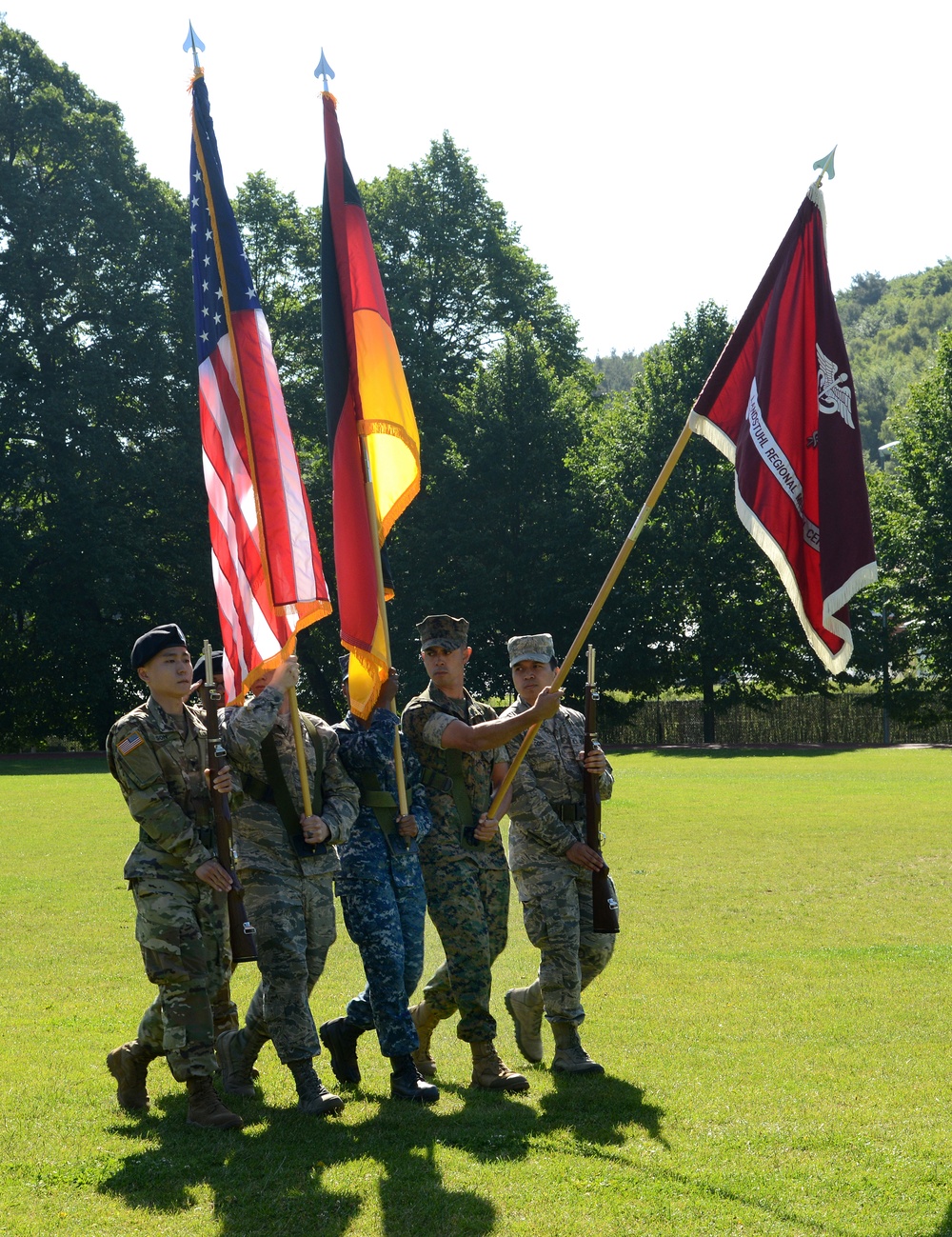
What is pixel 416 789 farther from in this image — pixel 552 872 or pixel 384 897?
pixel 552 872

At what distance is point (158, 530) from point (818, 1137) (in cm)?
4527

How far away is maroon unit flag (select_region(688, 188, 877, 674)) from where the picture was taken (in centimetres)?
700

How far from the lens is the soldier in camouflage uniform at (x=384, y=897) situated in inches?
285

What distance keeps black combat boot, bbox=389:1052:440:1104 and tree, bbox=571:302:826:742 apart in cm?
3980

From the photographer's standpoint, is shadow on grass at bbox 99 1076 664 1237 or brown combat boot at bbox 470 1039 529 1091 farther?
brown combat boot at bbox 470 1039 529 1091

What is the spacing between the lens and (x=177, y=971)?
6863mm

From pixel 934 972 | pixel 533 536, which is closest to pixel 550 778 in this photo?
pixel 934 972

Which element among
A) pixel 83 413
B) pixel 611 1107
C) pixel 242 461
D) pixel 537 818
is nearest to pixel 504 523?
pixel 83 413

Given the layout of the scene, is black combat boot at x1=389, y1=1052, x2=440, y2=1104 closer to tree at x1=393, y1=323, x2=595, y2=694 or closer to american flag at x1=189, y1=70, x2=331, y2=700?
american flag at x1=189, y1=70, x2=331, y2=700

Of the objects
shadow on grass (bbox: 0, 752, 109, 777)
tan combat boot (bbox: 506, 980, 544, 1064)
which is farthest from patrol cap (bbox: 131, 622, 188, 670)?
shadow on grass (bbox: 0, 752, 109, 777)

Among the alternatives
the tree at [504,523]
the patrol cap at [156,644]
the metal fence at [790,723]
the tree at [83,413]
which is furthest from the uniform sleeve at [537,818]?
the tree at [504,523]

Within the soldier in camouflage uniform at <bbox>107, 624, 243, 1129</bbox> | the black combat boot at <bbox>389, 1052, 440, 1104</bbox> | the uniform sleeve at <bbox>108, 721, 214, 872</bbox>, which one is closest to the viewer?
the soldier in camouflage uniform at <bbox>107, 624, 243, 1129</bbox>

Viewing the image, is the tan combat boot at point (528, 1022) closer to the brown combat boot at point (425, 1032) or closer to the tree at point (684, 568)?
the brown combat boot at point (425, 1032)

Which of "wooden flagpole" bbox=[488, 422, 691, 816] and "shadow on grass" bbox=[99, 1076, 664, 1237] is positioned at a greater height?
"wooden flagpole" bbox=[488, 422, 691, 816]
